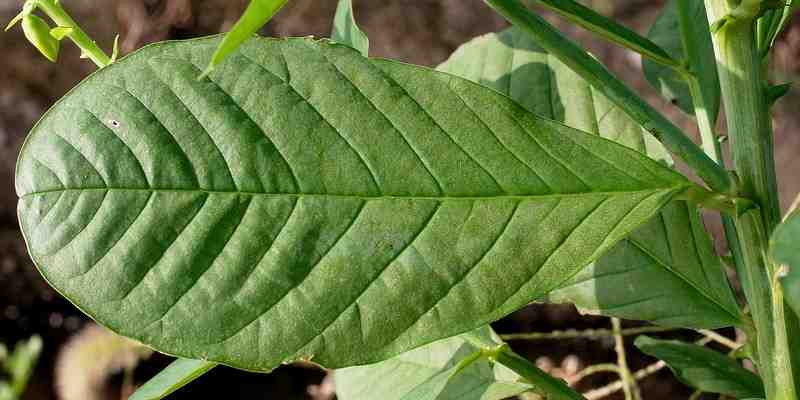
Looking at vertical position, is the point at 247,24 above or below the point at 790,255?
above

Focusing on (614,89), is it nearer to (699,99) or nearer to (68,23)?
(699,99)

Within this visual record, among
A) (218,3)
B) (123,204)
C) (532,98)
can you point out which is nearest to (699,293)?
(532,98)

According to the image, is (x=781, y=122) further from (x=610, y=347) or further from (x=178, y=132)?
(x=178, y=132)

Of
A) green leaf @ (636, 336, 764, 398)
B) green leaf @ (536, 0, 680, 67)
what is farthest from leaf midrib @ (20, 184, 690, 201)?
green leaf @ (636, 336, 764, 398)

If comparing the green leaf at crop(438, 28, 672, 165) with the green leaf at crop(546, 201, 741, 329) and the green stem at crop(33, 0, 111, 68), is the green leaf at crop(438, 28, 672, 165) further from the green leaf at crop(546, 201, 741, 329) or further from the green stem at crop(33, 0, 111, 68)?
the green stem at crop(33, 0, 111, 68)

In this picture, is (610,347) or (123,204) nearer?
(123,204)

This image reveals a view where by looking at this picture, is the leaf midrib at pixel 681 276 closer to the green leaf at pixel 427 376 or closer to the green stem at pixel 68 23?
the green leaf at pixel 427 376

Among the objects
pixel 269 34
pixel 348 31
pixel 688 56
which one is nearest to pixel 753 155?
pixel 688 56
